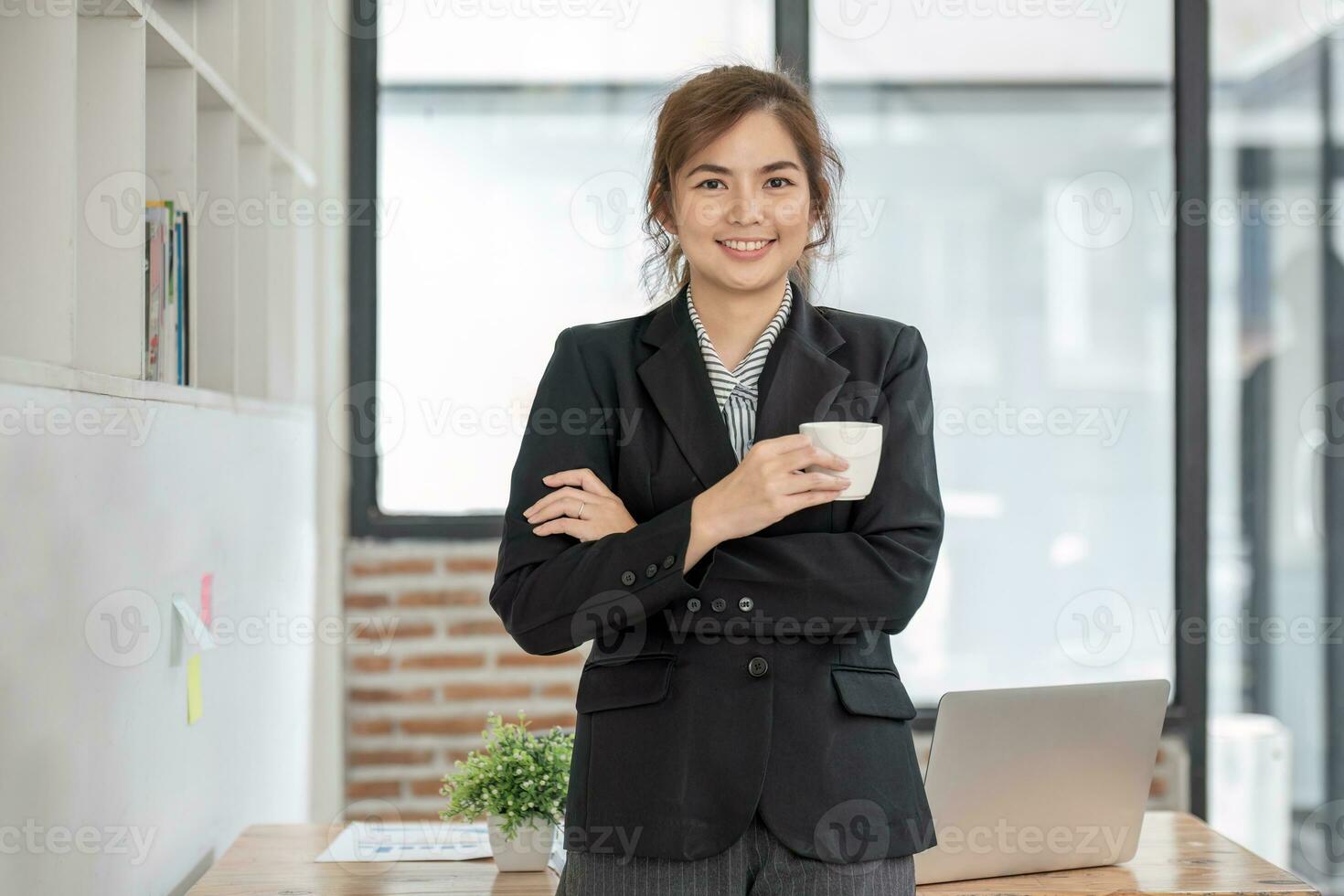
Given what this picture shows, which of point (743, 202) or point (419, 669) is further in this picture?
point (419, 669)

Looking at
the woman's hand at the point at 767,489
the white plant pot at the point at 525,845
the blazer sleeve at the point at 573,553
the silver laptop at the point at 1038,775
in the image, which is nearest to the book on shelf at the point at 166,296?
the blazer sleeve at the point at 573,553

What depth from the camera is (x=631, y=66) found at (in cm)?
343

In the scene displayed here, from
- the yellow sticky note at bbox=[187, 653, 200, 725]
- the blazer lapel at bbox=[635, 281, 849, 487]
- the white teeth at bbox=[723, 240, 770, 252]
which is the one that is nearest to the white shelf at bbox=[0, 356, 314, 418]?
the yellow sticky note at bbox=[187, 653, 200, 725]

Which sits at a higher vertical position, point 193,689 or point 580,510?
point 580,510

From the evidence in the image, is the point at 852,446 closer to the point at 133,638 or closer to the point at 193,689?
the point at 133,638

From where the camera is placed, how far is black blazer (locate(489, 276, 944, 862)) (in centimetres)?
128

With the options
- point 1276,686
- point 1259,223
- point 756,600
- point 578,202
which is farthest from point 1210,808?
point 756,600

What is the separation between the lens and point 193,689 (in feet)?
6.86

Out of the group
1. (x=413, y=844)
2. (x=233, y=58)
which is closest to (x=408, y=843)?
(x=413, y=844)

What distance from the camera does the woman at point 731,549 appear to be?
128cm

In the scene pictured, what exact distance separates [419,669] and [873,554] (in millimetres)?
2194

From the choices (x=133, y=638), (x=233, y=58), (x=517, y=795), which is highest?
(x=233, y=58)

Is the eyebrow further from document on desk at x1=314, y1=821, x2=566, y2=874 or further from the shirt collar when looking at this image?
document on desk at x1=314, y1=821, x2=566, y2=874

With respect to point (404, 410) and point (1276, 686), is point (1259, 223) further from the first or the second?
point (404, 410)
